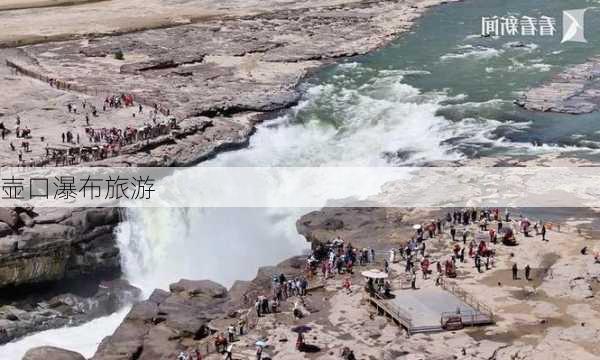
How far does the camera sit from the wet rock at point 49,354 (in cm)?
3878

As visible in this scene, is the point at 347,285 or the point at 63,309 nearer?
the point at 347,285

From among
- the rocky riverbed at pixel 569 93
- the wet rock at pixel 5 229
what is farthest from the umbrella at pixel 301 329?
the rocky riverbed at pixel 569 93

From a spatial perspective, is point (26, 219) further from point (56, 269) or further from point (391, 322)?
point (391, 322)

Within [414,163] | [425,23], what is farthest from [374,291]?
[425,23]

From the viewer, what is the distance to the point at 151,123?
6241 centimetres

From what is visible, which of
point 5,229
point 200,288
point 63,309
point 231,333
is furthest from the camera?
point 5,229

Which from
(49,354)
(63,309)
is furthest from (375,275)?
(63,309)

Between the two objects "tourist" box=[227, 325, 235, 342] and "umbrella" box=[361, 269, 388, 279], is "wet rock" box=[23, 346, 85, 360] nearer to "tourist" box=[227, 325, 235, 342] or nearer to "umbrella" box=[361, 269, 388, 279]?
"tourist" box=[227, 325, 235, 342]

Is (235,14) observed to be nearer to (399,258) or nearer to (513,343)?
(399,258)

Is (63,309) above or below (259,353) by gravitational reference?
below

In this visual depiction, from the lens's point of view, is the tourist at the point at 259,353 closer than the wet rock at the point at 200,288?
Yes

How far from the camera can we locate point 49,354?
128ft

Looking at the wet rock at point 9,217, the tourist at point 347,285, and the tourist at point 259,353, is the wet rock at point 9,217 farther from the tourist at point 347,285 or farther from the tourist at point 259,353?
the tourist at point 259,353

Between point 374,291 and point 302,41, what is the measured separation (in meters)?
55.2
